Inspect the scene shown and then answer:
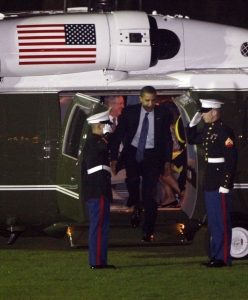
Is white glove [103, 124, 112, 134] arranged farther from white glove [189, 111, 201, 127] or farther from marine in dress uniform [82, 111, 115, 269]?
white glove [189, 111, 201, 127]

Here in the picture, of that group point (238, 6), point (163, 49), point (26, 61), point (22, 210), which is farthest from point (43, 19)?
point (238, 6)

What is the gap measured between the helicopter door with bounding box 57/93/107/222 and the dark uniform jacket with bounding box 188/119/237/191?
53.2 inches

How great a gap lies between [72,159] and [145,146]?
0.89 meters

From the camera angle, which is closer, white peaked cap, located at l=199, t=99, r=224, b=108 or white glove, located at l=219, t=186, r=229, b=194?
white glove, located at l=219, t=186, r=229, b=194

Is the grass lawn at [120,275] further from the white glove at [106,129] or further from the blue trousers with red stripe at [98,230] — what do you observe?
the white glove at [106,129]

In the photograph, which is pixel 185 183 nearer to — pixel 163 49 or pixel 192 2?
pixel 163 49

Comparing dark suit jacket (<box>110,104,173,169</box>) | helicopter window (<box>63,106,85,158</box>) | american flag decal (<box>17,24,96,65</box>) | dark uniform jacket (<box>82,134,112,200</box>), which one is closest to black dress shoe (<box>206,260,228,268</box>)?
dark uniform jacket (<box>82,134,112,200</box>)

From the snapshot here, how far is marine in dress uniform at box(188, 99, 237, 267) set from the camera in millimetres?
11461

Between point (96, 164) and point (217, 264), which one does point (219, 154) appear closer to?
point (217, 264)

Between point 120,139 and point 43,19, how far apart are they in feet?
5.27

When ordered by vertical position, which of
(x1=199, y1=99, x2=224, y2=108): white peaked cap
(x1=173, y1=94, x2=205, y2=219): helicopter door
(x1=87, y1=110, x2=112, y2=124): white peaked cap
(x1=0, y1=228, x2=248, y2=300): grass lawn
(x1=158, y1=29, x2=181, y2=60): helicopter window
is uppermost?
(x1=158, y1=29, x2=181, y2=60): helicopter window

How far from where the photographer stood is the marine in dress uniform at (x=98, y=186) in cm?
1134

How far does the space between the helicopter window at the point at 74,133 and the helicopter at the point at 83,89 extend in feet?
0.04

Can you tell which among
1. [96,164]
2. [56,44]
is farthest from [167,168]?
[56,44]
